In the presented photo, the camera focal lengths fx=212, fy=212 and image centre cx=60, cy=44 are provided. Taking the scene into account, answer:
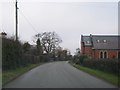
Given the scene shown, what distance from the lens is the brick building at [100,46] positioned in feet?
191

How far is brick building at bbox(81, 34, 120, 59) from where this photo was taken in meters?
58.2

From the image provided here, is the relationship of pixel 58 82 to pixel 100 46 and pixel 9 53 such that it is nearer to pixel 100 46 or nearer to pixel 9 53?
pixel 9 53

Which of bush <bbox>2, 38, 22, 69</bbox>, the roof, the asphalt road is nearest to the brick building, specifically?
the roof

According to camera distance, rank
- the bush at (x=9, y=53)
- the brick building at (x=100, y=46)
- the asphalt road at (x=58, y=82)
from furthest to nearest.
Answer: the brick building at (x=100, y=46)
the bush at (x=9, y=53)
the asphalt road at (x=58, y=82)

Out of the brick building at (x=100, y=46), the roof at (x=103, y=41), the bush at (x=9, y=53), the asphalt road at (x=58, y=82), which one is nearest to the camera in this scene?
the asphalt road at (x=58, y=82)

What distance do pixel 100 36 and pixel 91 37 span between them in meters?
2.60

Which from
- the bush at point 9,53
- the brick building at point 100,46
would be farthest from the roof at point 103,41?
the bush at point 9,53

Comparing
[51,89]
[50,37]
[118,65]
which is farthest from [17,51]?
[50,37]

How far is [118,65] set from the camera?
16.4 metres

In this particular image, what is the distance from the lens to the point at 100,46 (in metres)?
58.4

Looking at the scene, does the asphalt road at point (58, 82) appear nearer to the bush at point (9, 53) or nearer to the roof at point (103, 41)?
the bush at point (9, 53)

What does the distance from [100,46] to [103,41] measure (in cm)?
217

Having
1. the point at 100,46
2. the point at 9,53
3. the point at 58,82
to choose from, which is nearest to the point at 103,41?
the point at 100,46

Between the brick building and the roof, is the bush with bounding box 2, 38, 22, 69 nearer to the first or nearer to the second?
the brick building
